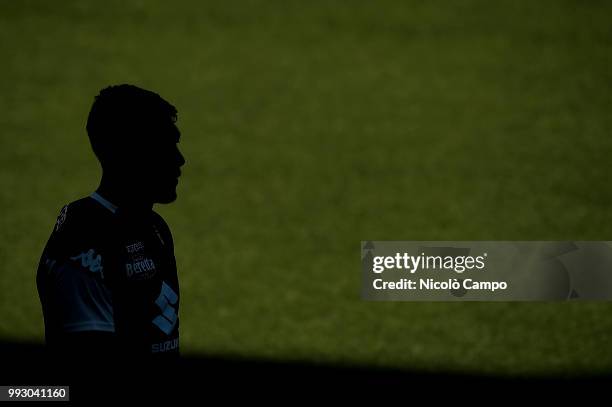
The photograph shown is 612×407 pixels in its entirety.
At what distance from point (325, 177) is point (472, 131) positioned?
72.9 inches

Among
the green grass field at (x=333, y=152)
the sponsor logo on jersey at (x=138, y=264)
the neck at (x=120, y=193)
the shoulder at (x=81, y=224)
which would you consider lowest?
the sponsor logo on jersey at (x=138, y=264)

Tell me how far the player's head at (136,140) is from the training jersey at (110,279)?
0.28ft

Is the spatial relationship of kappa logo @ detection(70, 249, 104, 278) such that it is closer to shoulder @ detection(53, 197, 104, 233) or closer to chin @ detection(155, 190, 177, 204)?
shoulder @ detection(53, 197, 104, 233)

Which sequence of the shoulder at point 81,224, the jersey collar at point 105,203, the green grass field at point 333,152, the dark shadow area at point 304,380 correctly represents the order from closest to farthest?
the shoulder at point 81,224 < the jersey collar at point 105,203 < the dark shadow area at point 304,380 < the green grass field at point 333,152

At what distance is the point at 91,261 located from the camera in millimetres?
2033

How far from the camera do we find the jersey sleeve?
6.48 ft

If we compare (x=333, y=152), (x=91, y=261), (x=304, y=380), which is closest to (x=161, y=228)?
(x=91, y=261)

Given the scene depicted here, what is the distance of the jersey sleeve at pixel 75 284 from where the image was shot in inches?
77.7

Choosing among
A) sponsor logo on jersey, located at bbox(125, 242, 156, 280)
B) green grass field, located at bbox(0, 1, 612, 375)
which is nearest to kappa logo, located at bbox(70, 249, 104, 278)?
sponsor logo on jersey, located at bbox(125, 242, 156, 280)

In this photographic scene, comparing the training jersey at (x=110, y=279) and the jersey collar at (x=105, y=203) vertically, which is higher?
the jersey collar at (x=105, y=203)

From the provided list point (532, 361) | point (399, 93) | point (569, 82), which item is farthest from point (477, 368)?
point (569, 82)

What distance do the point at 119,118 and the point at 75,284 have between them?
1.52 feet

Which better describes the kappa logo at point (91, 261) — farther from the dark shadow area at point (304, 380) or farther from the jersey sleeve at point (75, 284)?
the dark shadow area at point (304, 380)

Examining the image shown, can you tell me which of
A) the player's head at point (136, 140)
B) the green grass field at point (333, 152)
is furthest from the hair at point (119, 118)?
the green grass field at point (333, 152)
